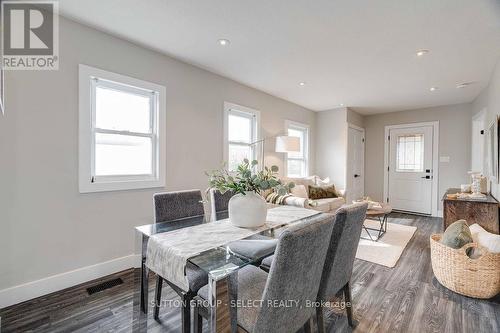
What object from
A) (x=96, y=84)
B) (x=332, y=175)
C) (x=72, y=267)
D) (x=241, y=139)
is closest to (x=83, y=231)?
(x=72, y=267)

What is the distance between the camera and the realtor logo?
194cm

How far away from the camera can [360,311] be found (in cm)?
196

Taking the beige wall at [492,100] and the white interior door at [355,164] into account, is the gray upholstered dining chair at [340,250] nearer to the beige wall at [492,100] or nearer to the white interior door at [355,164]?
the beige wall at [492,100]

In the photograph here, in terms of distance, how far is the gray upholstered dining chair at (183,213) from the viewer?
1.45 metres

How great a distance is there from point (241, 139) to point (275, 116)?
990 millimetres

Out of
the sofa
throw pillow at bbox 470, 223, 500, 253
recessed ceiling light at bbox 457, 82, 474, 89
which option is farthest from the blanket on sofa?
recessed ceiling light at bbox 457, 82, 474, 89

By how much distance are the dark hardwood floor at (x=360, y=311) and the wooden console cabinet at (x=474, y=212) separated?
92cm

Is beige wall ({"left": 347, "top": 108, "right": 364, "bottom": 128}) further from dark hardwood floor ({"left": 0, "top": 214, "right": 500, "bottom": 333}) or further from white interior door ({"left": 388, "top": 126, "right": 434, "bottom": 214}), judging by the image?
dark hardwood floor ({"left": 0, "top": 214, "right": 500, "bottom": 333})

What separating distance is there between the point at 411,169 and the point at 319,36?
14.9 ft

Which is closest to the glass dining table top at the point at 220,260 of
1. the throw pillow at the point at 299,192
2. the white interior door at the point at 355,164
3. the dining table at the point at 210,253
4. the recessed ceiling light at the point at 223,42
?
the dining table at the point at 210,253

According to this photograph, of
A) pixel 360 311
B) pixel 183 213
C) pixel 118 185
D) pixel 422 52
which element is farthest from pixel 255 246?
pixel 422 52

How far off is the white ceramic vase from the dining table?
0.06 m

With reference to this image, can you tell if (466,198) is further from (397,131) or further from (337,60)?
(397,131)

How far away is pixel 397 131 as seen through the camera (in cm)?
572
